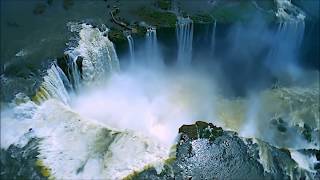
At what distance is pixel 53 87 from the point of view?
58.9 feet

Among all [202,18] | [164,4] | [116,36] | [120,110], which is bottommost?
[120,110]

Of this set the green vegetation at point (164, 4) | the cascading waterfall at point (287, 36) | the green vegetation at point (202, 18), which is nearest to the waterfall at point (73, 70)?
the green vegetation at point (164, 4)

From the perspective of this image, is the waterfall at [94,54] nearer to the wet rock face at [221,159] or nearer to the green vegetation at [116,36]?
the green vegetation at [116,36]

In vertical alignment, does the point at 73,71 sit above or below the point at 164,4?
below

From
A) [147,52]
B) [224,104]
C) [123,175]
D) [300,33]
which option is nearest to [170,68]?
[147,52]

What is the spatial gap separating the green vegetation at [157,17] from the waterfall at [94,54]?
7.59 feet

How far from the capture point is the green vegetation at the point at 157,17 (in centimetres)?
2166

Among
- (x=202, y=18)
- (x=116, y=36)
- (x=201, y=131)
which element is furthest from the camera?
(x=202, y=18)

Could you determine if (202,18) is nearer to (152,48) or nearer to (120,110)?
(152,48)

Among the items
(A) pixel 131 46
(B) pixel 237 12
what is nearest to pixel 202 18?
(B) pixel 237 12

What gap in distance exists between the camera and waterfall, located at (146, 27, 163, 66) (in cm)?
2117

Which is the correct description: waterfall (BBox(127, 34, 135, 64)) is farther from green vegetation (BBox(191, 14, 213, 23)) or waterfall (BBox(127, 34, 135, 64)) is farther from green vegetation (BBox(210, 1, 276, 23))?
green vegetation (BBox(210, 1, 276, 23))

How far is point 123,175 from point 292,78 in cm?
1179

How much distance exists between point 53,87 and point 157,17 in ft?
21.8
